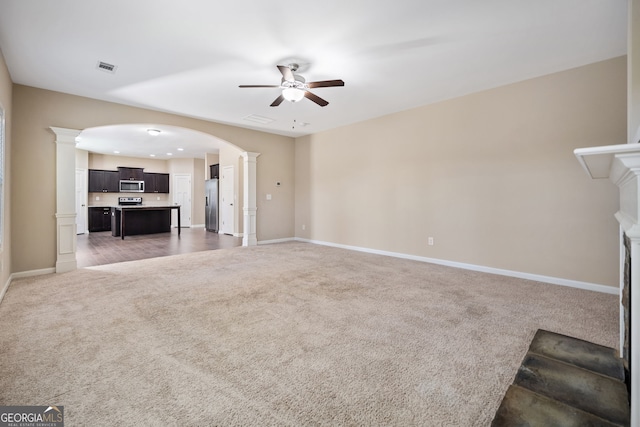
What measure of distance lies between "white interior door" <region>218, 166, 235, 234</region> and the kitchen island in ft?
4.58

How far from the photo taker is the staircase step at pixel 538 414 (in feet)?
4.39

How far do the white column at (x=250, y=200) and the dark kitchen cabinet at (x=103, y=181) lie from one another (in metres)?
6.45

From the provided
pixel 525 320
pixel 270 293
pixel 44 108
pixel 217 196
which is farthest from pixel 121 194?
pixel 525 320

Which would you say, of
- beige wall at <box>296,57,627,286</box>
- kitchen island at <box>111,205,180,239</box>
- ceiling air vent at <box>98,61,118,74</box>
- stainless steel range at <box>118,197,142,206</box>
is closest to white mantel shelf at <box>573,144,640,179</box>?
beige wall at <box>296,57,627,286</box>

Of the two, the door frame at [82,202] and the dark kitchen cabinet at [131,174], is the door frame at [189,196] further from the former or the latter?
the door frame at [82,202]

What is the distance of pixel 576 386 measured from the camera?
1601 mm

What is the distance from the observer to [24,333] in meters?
2.31

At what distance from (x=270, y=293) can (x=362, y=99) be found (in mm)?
3282

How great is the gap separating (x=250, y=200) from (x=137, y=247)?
2.73 meters

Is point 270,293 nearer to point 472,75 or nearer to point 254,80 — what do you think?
point 254,80

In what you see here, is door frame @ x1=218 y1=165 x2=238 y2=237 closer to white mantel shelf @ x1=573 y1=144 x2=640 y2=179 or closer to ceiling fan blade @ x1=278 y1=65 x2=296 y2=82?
ceiling fan blade @ x1=278 y1=65 x2=296 y2=82

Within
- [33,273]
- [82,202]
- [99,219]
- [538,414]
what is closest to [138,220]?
[99,219]

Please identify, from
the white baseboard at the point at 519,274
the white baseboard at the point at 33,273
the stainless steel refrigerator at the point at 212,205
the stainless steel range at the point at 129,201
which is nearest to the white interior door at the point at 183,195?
the stainless steel range at the point at 129,201

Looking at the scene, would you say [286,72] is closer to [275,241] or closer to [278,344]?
[278,344]
